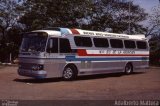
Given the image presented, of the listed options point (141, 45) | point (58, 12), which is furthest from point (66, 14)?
point (141, 45)

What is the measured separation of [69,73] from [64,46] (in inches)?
60.5

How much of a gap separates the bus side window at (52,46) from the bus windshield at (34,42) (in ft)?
0.89

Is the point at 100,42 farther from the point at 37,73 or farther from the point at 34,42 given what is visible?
the point at 37,73

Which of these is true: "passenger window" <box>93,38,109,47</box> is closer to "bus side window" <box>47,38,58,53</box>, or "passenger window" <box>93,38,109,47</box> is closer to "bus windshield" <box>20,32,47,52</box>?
"bus side window" <box>47,38,58,53</box>

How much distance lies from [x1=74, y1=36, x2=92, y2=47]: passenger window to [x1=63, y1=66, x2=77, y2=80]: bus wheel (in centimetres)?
139

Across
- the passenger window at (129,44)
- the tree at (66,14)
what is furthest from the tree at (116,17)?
the passenger window at (129,44)

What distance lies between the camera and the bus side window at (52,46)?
62.0 feet

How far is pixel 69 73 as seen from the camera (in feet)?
66.4

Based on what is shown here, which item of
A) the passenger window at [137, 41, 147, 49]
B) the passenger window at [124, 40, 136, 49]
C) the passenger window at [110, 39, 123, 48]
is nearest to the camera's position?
the passenger window at [110, 39, 123, 48]

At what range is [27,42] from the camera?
19.7 meters

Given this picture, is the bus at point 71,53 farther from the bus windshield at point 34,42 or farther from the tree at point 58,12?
the tree at point 58,12

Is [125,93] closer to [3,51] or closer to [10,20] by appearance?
[3,51]

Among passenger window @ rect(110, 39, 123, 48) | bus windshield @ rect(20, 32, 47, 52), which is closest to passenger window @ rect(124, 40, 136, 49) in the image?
passenger window @ rect(110, 39, 123, 48)

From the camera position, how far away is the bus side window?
62.0ft
